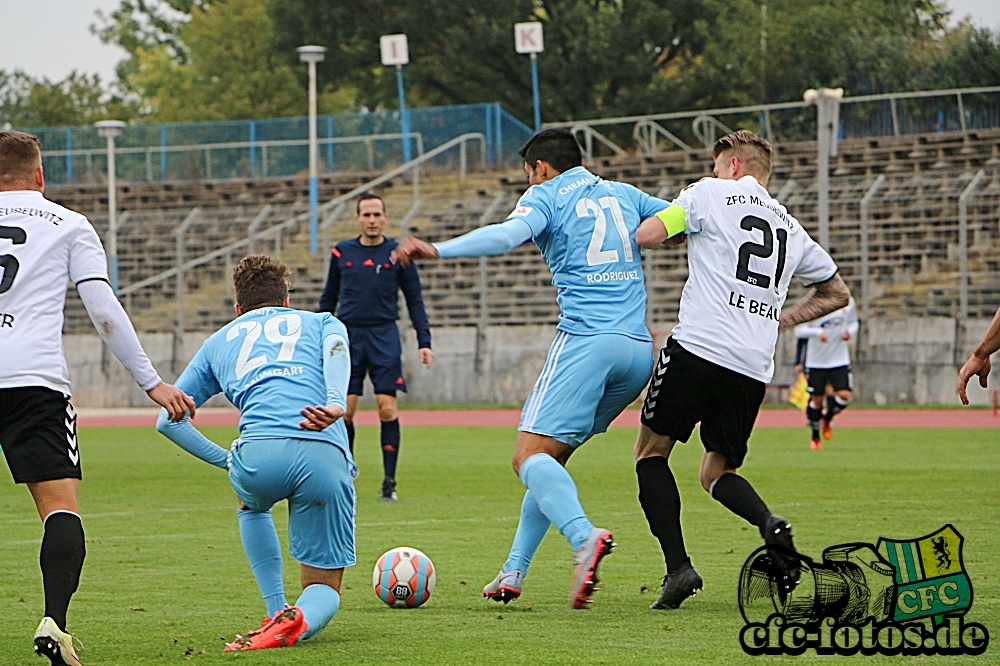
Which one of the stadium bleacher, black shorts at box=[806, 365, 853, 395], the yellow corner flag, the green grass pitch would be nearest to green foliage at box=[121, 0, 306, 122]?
the stadium bleacher

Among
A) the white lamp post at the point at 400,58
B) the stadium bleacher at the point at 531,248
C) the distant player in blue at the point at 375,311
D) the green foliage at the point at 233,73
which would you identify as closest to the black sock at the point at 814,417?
the distant player in blue at the point at 375,311

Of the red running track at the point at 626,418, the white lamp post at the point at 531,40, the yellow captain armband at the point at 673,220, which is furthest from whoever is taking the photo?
the white lamp post at the point at 531,40

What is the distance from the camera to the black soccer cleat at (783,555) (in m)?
6.44

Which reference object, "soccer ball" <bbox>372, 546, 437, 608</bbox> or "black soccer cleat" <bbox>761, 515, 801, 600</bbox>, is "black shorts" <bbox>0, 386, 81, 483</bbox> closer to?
"soccer ball" <bbox>372, 546, 437, 608</bbox>

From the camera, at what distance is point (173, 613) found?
22.5 ft

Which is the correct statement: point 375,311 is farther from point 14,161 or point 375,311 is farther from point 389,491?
point 14,161

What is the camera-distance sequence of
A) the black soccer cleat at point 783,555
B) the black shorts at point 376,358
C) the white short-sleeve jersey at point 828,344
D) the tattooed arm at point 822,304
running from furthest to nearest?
the white short-sleeve jersey at point 828,344
the black shorts at point 376,358
the tattooed arm at point 822,304
the black soccer cleat at point 783,555

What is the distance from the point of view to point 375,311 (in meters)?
12.2

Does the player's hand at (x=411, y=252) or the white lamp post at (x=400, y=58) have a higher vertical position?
the white lamp post at (x=400, y=58)

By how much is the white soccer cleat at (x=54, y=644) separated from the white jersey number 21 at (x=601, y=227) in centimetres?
299

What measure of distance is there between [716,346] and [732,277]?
0.33m

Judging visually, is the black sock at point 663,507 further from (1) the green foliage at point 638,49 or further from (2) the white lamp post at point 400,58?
(1) the green foliage at point 638,49

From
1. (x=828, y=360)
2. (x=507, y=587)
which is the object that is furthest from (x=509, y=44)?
(x=507, y=587)

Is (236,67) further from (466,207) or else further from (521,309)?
(521,309)
